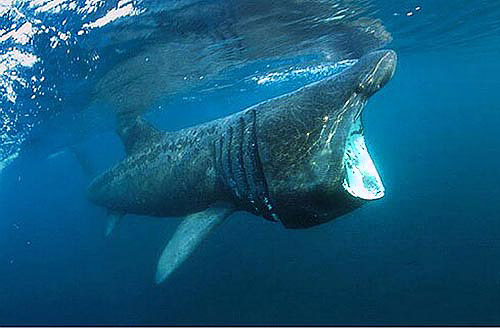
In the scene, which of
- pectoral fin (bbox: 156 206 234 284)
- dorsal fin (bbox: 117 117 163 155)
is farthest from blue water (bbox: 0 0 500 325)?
pectoral fin (bbox: 156 206 234 284)

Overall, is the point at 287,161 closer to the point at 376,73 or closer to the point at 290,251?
the point at 376,73

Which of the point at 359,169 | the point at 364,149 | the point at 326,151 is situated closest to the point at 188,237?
the point at 326,151

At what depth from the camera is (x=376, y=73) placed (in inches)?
172

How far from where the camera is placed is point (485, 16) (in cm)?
1909

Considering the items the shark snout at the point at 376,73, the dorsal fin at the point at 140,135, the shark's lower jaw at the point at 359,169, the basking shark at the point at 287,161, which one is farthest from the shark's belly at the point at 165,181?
the shark snout at the point at 376,73

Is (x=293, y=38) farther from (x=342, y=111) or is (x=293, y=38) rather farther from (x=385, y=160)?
(x=385, y=160)

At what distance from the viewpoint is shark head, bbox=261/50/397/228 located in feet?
14.5

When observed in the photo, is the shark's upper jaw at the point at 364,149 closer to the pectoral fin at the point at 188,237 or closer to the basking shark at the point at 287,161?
the basking shark at the point at 287,161

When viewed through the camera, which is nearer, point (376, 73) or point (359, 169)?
point (376, 73)

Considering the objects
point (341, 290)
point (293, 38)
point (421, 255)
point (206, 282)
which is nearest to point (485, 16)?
point (293, 38)

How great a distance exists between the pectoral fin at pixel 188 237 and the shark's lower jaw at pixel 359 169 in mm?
2118

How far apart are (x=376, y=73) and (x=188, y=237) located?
3535 millimetres

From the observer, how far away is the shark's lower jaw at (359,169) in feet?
15.1

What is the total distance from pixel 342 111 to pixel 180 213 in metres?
4.24
